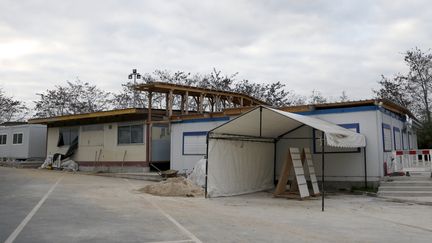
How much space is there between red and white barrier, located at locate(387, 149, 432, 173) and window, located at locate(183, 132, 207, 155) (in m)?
8.18

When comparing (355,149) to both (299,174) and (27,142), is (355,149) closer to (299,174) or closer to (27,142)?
(299,174)

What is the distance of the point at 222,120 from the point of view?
1967 cm

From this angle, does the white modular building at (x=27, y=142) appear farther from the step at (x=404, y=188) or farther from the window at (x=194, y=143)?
the step at (x=404, y=188)

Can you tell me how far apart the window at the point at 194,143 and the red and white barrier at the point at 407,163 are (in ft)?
26.8

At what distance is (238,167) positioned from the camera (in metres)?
15.4

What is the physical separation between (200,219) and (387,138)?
10.0 metres

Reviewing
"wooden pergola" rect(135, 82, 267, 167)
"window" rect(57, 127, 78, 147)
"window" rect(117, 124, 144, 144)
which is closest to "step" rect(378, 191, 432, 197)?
"wooden pergola" rect(135, 82, 267, 167)

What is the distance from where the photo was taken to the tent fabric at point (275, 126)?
13.0 m

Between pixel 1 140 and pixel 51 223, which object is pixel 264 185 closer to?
pixel 51 223

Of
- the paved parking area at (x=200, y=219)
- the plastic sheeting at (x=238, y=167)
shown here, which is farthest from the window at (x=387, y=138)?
the plastic sheeting at (x=238, y=167)

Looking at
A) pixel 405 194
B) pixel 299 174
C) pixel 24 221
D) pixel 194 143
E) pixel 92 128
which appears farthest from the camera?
pixel 92 128

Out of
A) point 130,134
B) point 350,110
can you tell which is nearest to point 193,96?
point 130,134

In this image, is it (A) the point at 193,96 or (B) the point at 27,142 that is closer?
(A) the point at 193,96

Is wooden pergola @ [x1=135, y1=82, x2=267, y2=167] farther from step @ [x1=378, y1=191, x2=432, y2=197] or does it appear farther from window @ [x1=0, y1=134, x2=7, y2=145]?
window @ [x1=0, y1=134, x2=7, y2=145]
